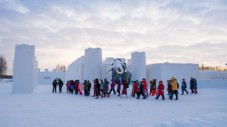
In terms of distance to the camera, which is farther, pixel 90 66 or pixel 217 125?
pixel 90 66

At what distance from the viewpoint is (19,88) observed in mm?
22500

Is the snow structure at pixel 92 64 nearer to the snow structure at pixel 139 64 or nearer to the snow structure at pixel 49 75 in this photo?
the snow structure at pixel 139 64

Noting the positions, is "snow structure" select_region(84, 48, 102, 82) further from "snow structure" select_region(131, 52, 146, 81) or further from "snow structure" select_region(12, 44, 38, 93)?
"snow structure" select_region(12, 44, 38, 93)

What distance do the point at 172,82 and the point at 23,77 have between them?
40.9 feet

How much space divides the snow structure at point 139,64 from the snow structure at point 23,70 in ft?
39.3

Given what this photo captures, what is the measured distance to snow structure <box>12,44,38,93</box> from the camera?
2252cm

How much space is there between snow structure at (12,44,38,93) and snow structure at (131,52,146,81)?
39.3ft

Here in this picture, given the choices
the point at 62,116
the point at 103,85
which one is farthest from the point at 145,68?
the point at 62,116

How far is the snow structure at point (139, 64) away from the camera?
30.6 m

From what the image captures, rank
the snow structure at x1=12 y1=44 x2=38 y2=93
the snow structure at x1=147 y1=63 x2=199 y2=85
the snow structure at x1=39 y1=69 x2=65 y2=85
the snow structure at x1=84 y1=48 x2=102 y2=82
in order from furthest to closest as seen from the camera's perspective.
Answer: the snow structure at x1=39 y1=69 x2=65 y2=85, the snow structure at x1=147 y1=63 x2=199 y2=85, the snow structure at x1=84 y1=48 x2=102 y2=82, the snow structure at x1=12 y1=44 x2=38 y2=93

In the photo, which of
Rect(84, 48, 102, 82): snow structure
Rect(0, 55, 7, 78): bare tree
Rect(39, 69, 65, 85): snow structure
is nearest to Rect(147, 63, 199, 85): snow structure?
Rect(84, 48, 102, 82): snow structure

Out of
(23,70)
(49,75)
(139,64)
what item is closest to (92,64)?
(139,64)

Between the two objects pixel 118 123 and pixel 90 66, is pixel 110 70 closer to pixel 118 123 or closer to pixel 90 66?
pixel 90 66

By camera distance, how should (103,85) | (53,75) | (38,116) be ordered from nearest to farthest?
(38,116) < (103,85) < (53,75)
